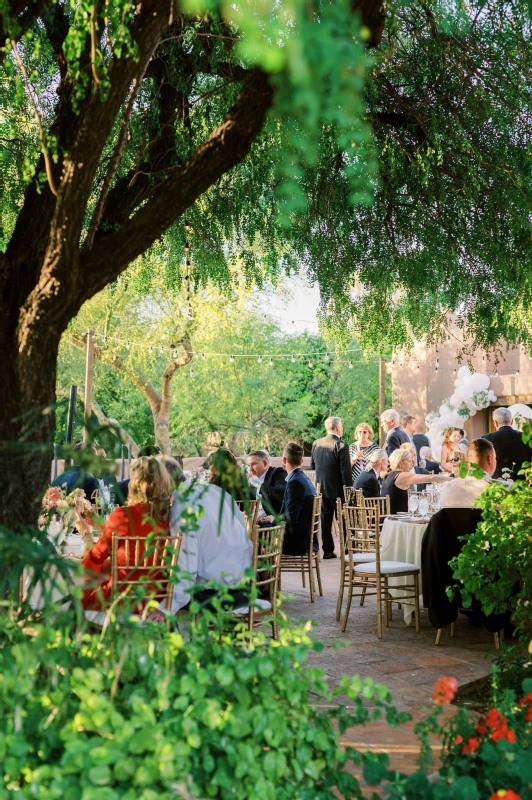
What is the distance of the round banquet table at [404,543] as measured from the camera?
6.48 m

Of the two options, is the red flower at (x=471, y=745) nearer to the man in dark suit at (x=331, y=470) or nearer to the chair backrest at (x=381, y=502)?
the chair backrest at (x=381, y=502)

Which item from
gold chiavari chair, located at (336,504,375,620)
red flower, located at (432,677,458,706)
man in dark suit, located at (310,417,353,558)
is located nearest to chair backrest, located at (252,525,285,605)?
gold chiavari chair, located at (336,504,375,620)

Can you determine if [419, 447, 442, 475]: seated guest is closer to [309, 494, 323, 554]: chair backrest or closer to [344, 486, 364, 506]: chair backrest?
[344, 486, 364, 506]: chair backrest

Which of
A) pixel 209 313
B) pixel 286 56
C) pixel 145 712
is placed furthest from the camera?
pixel 209 313

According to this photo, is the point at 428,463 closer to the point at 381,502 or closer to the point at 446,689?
the point at 381,502

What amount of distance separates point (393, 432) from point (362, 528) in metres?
3.35

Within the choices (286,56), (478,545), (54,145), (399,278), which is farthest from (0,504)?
(399,278)

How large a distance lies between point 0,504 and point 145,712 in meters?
1.23

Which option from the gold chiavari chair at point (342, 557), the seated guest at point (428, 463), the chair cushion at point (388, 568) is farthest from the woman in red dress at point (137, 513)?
the seated guest at point (428, 463)

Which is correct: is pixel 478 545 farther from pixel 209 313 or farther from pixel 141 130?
pixel 209 313

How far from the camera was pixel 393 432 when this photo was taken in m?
10.0

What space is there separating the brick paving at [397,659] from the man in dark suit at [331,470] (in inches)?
110

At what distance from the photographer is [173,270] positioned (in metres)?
5.58

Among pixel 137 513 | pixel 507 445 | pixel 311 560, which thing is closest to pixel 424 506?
pixel 311 560
